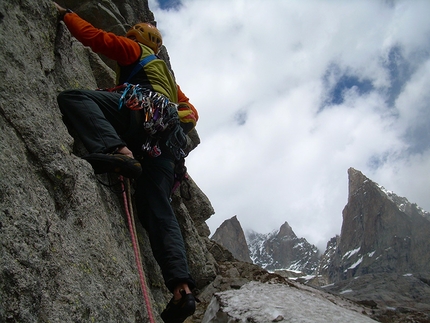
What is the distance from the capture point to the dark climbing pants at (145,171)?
13.2 ft

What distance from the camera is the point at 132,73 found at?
5281 millimetres

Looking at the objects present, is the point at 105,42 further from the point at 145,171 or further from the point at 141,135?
the point at 145,171

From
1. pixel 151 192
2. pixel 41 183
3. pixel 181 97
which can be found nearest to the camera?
pixel 41 183

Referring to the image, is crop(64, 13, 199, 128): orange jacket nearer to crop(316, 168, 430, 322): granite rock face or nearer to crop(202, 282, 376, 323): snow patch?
crop(202, 282, 376, 323): snow patch

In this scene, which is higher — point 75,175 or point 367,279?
point 367,279

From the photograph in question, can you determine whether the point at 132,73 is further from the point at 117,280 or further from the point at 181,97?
the point at 117,280

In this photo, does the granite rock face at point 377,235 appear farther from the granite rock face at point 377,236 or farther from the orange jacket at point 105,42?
the orange jacket at point 105,42

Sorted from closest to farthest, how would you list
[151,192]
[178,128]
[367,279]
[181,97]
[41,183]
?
[41,183] < [151,192] < [178,128] < [181,97] < [367,279]

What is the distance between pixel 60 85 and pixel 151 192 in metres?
2.13

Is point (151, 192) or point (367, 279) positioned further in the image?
point (367, 279)

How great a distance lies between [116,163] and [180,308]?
176 centimetres

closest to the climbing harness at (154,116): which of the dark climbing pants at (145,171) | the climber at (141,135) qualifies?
the climber at (141,135)

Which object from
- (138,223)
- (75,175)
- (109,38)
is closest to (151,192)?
(138,223)

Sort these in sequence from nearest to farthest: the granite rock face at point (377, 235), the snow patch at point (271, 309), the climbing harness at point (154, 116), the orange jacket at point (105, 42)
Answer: the snow patch at point (271, 309) < the climbing harness at point (154, 116) < the orange jacket at point (105, 42) < the granite rock face at point (377, 235)
